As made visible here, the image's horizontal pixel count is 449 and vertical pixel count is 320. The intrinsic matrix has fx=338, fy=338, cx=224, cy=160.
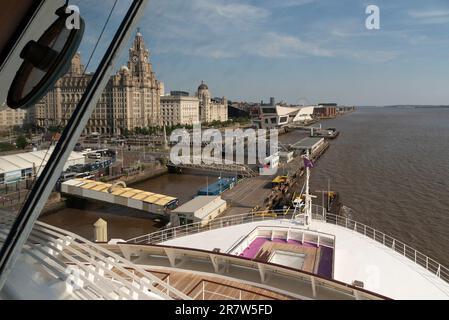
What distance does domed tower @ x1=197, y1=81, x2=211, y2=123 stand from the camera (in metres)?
41.0

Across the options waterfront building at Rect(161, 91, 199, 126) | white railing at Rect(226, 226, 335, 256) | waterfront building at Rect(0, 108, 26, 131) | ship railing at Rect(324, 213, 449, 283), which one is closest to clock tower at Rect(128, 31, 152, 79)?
waterfront building at Rect(0, 108, 26, 131)

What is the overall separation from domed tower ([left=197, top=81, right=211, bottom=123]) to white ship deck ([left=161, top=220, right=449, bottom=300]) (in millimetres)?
37172

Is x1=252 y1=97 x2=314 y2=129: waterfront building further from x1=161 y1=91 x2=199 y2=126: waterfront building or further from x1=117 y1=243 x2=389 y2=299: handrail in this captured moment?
x1=117 y1=243 x2=389 y2=299: handrail

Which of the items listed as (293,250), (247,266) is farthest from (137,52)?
(293,250)

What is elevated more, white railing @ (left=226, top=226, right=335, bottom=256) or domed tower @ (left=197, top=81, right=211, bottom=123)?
domed tower @ (left=197, top=81, right=211, bottom=123)

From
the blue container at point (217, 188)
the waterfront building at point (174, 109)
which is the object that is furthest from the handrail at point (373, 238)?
the waterfront building at point (174, 109)

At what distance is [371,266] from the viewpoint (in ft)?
9.64

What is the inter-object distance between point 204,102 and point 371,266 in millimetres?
39082

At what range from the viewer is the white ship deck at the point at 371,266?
2.65m

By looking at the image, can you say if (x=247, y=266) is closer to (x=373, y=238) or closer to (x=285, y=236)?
(x=285, y=236)

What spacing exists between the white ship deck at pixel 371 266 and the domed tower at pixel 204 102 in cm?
3717

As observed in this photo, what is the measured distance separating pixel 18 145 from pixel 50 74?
34cm

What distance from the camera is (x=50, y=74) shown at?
Answer: 2.80ft

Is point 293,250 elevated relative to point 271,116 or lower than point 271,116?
lower
